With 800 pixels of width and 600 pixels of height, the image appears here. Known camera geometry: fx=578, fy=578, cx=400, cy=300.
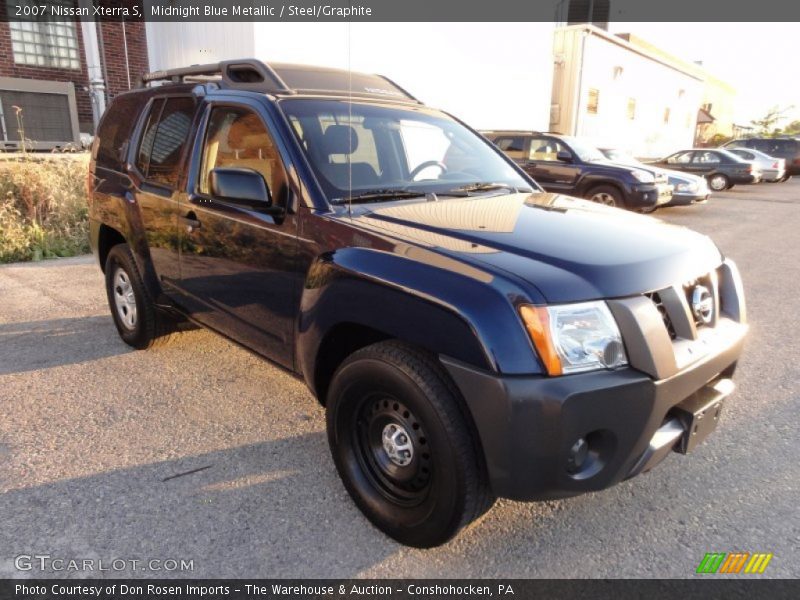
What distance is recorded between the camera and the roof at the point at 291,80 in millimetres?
3270

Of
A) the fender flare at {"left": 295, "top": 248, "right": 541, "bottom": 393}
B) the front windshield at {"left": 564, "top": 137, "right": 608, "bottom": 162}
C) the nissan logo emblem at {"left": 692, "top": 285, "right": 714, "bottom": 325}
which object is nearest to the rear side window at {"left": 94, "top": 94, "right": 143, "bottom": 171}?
the fender flare at {"left": 295, "top": 248, "right": 541, "bottom": 393}

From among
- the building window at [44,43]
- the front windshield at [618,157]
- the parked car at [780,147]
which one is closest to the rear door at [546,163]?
the front windshield at [618,157]

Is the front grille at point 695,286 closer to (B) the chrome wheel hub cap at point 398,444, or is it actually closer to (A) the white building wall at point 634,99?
(B) the chrome wheel hub cap at point 398,444

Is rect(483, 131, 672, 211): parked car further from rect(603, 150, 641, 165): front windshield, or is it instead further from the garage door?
the garage door

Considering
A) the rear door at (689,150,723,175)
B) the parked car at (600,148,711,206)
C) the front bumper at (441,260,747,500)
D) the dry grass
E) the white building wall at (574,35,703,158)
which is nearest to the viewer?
the front bumper at (441,260,747,500)

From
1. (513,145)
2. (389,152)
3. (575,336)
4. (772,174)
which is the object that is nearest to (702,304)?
(575,336)

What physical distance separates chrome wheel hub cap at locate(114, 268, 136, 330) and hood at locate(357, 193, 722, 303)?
2.50 meters

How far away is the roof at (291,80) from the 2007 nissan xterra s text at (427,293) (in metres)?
0.02

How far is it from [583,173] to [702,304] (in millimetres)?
9464

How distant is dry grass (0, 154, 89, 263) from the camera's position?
7.32m

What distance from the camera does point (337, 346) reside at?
262 cm
